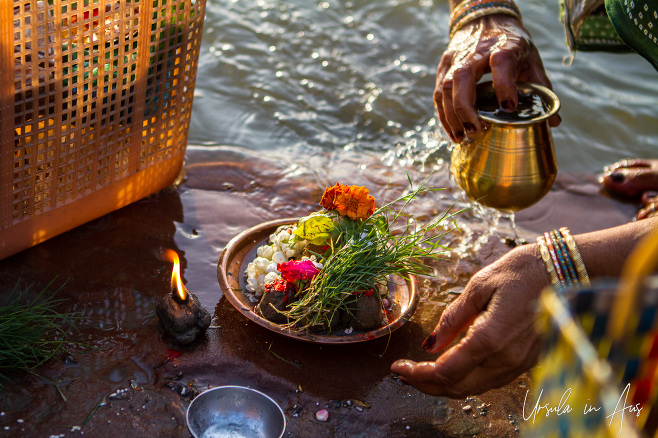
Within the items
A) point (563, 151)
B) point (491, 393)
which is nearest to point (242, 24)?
point (563, 151)

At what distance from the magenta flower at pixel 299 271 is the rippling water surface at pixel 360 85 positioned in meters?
1.96

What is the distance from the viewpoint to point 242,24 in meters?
6.25

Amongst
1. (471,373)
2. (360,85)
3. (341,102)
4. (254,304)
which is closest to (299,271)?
(254,304)

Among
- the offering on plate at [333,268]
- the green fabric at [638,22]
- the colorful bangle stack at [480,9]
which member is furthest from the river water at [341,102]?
the green fabric at [638,22]

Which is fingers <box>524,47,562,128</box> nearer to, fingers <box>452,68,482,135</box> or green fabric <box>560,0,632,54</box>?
fingers <box>452,68,482,135</box>

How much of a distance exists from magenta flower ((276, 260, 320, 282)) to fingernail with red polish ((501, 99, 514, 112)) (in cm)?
114

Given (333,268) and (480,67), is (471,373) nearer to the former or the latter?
(333,268)

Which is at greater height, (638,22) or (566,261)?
(638,22)

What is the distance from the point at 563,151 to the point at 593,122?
0.70 metres

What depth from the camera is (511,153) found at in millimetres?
2730

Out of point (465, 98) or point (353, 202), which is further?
point (465, 98)

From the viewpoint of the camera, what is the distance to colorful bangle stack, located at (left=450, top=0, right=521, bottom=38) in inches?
121

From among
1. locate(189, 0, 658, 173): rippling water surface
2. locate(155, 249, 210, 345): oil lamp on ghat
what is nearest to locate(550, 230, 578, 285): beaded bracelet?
locate(155, 249, 210, 345): oil lamp on ghat

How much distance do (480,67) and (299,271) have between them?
130 cm
